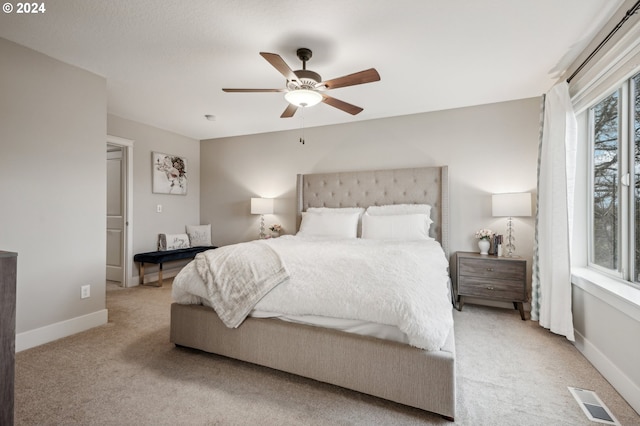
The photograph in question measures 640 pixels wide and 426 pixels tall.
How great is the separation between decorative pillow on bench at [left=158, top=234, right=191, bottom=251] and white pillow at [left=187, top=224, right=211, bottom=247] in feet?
0.68

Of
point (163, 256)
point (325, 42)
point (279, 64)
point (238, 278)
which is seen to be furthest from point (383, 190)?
point (163, 256)

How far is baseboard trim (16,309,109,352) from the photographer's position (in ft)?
7.88

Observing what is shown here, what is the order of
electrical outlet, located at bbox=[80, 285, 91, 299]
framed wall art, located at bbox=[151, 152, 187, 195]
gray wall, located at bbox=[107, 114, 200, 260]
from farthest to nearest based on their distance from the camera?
framed wall art, located at bbox=[151, 152, 187, 195]
gray wall, located at bbox=[107, 114, 200, 260]
electrical outlet, located at bbox=[80, 285, 91, 299]

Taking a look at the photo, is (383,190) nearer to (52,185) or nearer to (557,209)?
(557,209)

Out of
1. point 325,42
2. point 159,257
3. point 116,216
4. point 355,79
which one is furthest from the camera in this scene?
point 116,216

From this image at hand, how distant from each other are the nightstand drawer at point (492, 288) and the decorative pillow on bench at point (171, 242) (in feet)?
13.8

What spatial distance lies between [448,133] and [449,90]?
705 millimetres

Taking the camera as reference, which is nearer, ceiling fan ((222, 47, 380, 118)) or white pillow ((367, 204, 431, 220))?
ceiling fan ((222, 47, 380, 118))

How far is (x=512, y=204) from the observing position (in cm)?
323

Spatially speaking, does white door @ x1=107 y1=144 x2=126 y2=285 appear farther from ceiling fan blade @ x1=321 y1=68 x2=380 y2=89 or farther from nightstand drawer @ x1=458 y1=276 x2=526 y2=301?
nightstand drawer @ x1=458 y1=276 x2=526 y2=301

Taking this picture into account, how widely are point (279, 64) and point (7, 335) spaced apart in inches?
76.7

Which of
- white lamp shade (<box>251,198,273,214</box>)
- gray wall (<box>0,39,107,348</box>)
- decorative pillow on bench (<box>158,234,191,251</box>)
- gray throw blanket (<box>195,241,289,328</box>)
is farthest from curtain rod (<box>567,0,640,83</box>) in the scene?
decorative pillow on bench (<box>158,234,191,251</box>)

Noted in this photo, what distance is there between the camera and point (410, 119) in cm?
400

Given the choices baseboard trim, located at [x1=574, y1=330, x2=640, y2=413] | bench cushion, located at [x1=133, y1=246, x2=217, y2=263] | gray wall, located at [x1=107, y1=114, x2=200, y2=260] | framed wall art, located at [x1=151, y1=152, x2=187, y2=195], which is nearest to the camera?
baseboard trim, located at [x1=574, y1=330, x2=640, y2=413]
